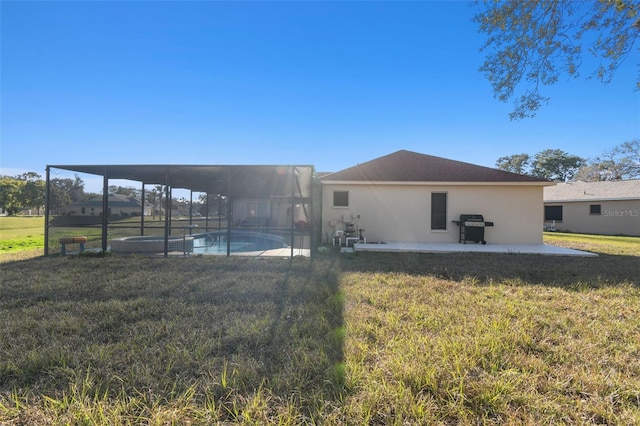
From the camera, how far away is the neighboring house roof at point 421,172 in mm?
11125

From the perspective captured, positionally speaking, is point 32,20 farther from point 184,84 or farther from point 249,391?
point 249,391

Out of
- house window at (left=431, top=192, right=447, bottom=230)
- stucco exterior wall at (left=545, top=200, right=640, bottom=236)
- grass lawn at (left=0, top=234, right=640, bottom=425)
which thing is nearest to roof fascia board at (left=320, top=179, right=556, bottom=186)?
house window at (left=431, top=192, right=447, bottom=230)

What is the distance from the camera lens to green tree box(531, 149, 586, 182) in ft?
146

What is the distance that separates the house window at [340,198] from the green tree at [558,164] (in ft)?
156

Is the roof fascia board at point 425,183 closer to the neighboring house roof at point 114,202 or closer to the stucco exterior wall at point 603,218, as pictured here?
the neighboring house roof at point 114,202

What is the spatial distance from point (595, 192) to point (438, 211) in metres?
17.8

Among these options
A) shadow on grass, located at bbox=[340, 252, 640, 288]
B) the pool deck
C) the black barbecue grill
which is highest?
the black barbecue grill

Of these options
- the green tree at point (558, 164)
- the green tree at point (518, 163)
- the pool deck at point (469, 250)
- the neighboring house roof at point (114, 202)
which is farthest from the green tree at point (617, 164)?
the neighboring house roof at point (114, 202)

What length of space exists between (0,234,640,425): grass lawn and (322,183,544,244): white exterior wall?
5.93m

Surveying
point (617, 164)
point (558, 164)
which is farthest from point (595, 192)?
point (558, 164)

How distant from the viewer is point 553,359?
2.67 meters

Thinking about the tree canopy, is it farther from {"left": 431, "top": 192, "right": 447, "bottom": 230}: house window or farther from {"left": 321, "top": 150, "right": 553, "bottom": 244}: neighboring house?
{"left": 431, "top": 192, "right": 447, "bottom": 230}: house window

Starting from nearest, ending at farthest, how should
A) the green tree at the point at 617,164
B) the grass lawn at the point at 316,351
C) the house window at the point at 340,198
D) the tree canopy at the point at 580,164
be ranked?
1. the grass lawn at the point at 316,351
2. the house window at the point at 340,198
3. the green tree at the point at 617,164
4. the tree canopy at the point at 580,164

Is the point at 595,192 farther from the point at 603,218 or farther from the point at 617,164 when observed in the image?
the point at 617,164
